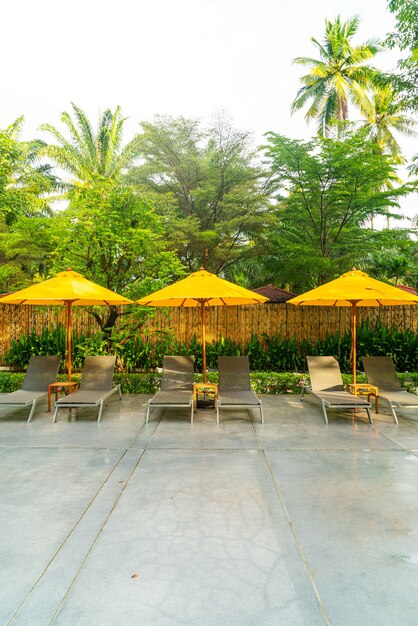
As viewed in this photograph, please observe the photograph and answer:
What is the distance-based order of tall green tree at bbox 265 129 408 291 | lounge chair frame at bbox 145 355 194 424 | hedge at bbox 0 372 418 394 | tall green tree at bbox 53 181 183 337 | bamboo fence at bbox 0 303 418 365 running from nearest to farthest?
lounge chair frame at bbox 145 355 194 424 → tall green tree at bbox 53 181 183 337 → hedge at bbox 0 372 418 394 → bamboo fence at bbox 0 303 418 365 → tall green tree at bbox 265 129 408 291

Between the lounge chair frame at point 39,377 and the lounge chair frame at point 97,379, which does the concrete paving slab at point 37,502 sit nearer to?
the lounge chair frame at point 97,379

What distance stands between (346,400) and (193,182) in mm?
16151

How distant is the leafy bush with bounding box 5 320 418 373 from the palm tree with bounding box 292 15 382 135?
21.6m

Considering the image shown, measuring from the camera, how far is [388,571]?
9.48 ft

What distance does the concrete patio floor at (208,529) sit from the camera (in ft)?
8.30

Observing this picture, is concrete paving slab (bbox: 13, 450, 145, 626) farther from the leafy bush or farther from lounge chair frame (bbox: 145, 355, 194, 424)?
the leafy bush

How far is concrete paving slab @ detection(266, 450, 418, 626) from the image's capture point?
8.46ft

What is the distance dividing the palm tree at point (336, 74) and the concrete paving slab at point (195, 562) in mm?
28933

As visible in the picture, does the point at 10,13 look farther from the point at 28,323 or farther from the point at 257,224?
the point at 257,224

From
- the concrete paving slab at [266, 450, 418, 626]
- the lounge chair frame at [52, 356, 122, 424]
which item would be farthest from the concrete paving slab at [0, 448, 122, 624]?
the lounge chair frame at [52, 356, 122, 424]

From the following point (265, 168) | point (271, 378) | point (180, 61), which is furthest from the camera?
point (265, 168)

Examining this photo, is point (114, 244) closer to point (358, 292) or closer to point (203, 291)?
point (203, 291)

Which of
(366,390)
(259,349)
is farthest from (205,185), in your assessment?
(366,390)

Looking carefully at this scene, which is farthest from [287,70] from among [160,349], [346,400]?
[346,400]
